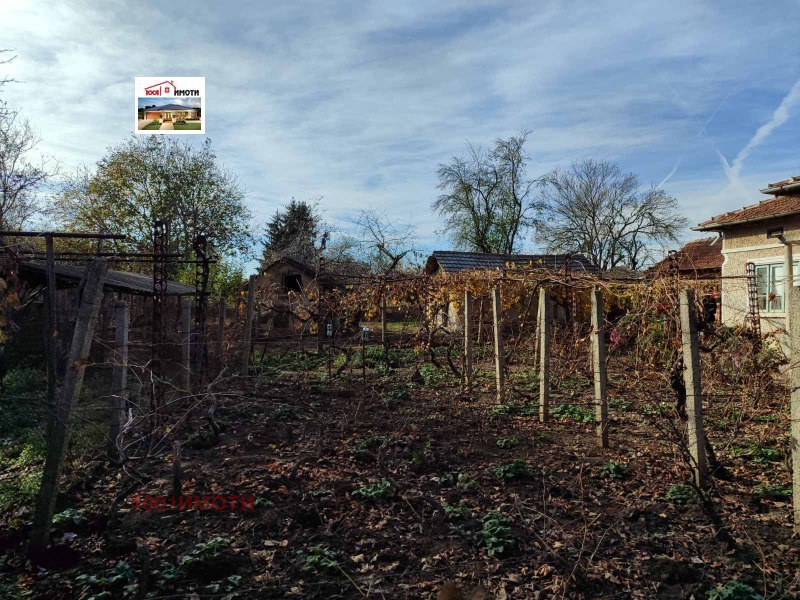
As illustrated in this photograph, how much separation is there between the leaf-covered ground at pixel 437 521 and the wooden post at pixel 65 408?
0.24m

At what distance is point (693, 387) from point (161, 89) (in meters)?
12.2

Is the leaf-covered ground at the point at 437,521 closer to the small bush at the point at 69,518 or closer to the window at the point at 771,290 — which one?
the small bush at the point at 69,518

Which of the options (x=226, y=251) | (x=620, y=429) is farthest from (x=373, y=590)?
(x=226, y=251)

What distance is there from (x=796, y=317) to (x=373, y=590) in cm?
330

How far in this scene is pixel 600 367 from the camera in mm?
5977

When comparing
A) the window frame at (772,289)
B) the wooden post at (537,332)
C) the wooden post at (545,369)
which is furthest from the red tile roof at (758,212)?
the wooden post at (545,369)

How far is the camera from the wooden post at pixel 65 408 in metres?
3.67

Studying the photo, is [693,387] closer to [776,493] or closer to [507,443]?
[776,493]

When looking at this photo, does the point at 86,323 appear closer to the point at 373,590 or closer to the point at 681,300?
the point at 373,590

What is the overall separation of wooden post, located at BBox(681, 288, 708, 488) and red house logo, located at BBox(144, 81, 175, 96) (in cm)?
1139

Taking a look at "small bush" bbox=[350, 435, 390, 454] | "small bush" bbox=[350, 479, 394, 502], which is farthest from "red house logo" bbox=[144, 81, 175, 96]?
"small bush" bbox=[350, 479, 394, 502]

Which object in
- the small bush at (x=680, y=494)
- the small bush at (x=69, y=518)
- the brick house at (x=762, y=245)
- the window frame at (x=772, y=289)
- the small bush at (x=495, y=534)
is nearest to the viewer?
the small bush at (x=495, y=534)

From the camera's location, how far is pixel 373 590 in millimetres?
3234

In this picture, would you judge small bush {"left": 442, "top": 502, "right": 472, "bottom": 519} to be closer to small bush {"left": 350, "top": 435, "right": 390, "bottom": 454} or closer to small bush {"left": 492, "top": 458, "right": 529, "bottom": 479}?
small bush {"left": 492, "top": 458, "right": 529, "bottom": 479}
